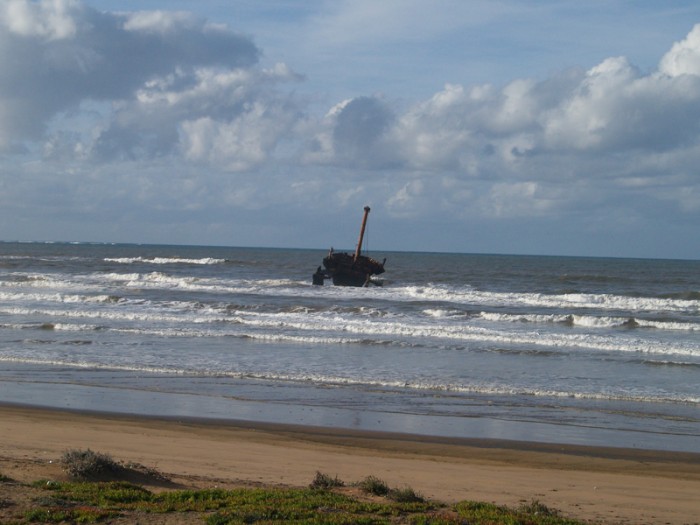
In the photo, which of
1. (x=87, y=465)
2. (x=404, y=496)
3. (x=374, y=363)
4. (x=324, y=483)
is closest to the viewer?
(x=404, y=496)

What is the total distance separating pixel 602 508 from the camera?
27.6 feet

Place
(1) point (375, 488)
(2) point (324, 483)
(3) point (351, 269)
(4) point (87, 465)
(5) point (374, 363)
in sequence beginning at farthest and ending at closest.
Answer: (3) point (351, 269)
(5) point (374, 363)
(2) point (324, 483)
(4) point (87, 465)
(1) point (375, 488)

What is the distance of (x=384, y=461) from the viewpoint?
1041 cm

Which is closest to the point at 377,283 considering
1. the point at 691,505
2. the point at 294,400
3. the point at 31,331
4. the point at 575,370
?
the point at 31,331

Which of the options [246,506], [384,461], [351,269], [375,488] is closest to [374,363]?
[384,461]

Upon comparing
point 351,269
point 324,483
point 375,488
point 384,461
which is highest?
point 351,269

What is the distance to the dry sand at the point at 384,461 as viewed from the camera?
8.79 m

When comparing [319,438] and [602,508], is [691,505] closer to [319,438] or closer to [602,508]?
[602,508]

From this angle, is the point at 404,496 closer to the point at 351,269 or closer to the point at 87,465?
the point at 87,465

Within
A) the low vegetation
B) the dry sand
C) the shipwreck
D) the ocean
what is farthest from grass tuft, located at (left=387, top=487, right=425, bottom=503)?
the shipwreck

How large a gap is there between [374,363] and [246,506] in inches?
496

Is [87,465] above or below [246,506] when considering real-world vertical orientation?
below

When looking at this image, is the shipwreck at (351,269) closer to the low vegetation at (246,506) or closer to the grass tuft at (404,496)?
the low vegetation at (246,506)

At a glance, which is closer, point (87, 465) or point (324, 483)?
point (87, 465)
